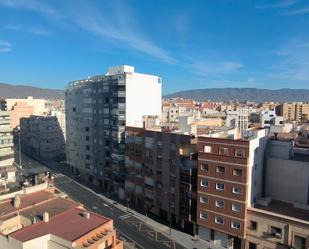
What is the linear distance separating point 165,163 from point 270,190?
21121 millimetres

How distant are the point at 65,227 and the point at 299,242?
35024 mm

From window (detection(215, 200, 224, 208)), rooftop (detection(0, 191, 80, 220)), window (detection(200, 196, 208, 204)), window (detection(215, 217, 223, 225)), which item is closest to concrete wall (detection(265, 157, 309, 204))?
window (detection(215, 200, 224, 208))

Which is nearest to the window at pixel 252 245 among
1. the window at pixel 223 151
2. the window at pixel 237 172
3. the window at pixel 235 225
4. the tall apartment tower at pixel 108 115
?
the window at pixel 235 225

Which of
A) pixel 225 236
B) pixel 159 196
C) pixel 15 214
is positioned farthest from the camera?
pixel 159 196

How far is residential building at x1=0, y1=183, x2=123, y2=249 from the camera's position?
32.1 m

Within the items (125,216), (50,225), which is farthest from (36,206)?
(125,216)

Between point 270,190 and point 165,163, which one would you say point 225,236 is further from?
point 165,163

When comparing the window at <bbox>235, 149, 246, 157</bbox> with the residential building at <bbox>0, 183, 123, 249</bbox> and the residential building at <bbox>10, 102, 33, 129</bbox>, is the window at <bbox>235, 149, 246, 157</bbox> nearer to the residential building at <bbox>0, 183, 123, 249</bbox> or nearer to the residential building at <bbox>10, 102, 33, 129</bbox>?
the residential building at <bbox>0, 183, 123, 249</bbox>

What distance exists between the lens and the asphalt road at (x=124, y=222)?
5497 cm

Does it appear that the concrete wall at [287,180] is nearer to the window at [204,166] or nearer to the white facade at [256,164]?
the white facade at [256,164]

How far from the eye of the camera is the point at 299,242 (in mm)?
46656

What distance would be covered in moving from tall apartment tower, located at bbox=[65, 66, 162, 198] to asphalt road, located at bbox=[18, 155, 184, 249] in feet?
21.3

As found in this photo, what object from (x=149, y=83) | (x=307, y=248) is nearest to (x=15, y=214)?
(x=307, y=248)

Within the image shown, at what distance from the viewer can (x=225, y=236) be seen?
5381 cm
